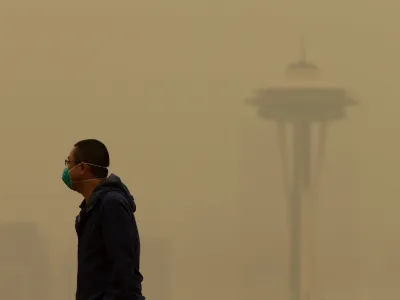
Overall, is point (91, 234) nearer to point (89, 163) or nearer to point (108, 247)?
point (108, 247)

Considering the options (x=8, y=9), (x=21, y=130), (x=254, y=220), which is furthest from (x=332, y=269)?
(x=8, y=9)

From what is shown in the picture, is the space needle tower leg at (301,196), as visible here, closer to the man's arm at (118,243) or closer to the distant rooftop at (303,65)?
the distant rooftop at (303,65)

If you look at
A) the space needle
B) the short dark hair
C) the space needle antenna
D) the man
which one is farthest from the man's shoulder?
the space needle antenna

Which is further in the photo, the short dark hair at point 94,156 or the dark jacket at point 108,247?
the short dark hair at point 94,156

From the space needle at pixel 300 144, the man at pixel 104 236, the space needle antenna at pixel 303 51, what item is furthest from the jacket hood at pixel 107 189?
the space needle antenna at pixel 303 51

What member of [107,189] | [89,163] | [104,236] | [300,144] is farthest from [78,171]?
[300,144]

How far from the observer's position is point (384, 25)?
4.66 meters

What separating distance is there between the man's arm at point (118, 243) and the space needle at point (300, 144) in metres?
2.55

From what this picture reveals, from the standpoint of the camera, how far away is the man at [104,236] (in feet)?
7.01

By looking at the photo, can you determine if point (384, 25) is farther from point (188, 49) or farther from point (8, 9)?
point (8, 9)

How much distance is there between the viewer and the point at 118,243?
7.00 feet

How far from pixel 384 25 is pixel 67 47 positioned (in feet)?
6.24

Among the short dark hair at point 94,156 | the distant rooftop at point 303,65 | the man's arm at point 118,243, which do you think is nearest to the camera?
the man's arm at point 118,243

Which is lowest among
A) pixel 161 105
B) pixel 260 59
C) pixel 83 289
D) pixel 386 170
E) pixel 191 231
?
pixel 83 289
